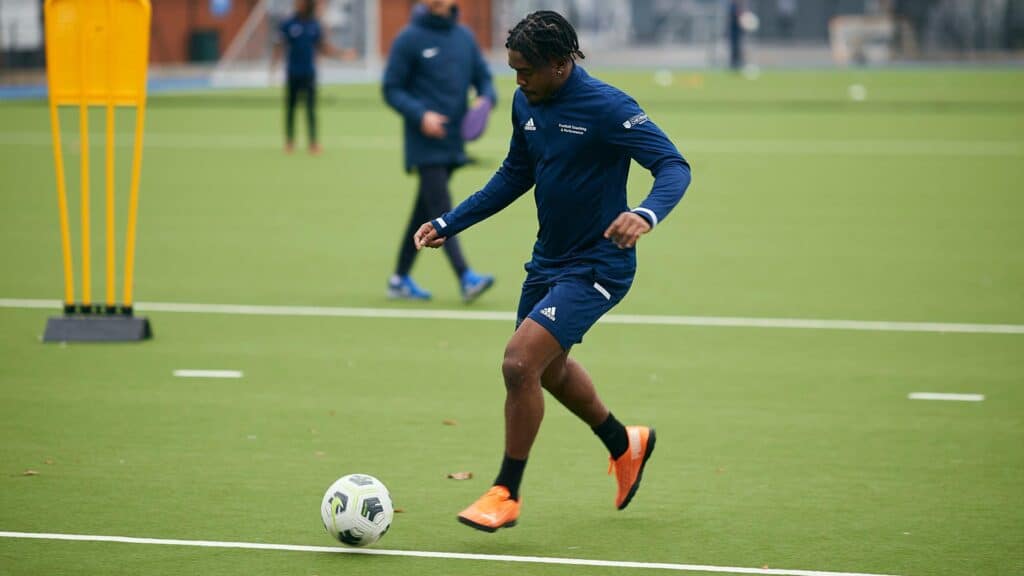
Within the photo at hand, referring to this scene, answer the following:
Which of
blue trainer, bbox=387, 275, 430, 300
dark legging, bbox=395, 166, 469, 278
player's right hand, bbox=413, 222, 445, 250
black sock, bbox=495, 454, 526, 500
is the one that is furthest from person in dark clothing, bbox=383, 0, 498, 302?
black sock, bbox=495, 454, 526, 500

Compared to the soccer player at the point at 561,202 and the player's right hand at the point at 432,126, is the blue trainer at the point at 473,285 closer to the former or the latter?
the player's right hand at the point at 432,126

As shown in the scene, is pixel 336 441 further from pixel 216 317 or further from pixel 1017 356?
pixel 1017 356

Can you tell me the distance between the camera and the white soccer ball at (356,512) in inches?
263

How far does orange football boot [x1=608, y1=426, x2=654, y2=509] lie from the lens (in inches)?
287

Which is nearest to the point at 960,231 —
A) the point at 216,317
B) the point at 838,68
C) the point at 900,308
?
the point at 900,308

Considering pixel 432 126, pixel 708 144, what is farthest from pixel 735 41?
pixel 432 126

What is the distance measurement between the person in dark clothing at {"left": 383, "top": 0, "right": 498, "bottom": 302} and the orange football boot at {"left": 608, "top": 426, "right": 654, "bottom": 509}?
5.25 m

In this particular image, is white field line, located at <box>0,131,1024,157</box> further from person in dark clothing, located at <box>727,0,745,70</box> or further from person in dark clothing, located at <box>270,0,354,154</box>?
person in dark clothing, located at <box>727,0,745,70</box>

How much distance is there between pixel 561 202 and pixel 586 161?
206mm

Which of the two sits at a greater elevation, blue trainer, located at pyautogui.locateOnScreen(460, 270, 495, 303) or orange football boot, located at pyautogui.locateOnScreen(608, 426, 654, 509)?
orange football boot, located at pyautogui.locateOnScreen(608, 426, 654, 509)

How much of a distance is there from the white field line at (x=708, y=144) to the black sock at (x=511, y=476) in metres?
18.8

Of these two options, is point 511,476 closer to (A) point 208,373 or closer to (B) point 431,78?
(A) point 208,373

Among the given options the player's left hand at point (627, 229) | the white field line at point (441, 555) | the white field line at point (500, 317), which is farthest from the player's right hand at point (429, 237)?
the white field line at point (500, 317)

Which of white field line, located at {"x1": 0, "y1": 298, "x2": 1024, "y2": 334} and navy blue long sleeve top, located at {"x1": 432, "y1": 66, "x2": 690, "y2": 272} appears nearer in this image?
navy blue long sleeve top, located at {"x1": 432, "y1": 66, "x2": 690, "y2": 272}
